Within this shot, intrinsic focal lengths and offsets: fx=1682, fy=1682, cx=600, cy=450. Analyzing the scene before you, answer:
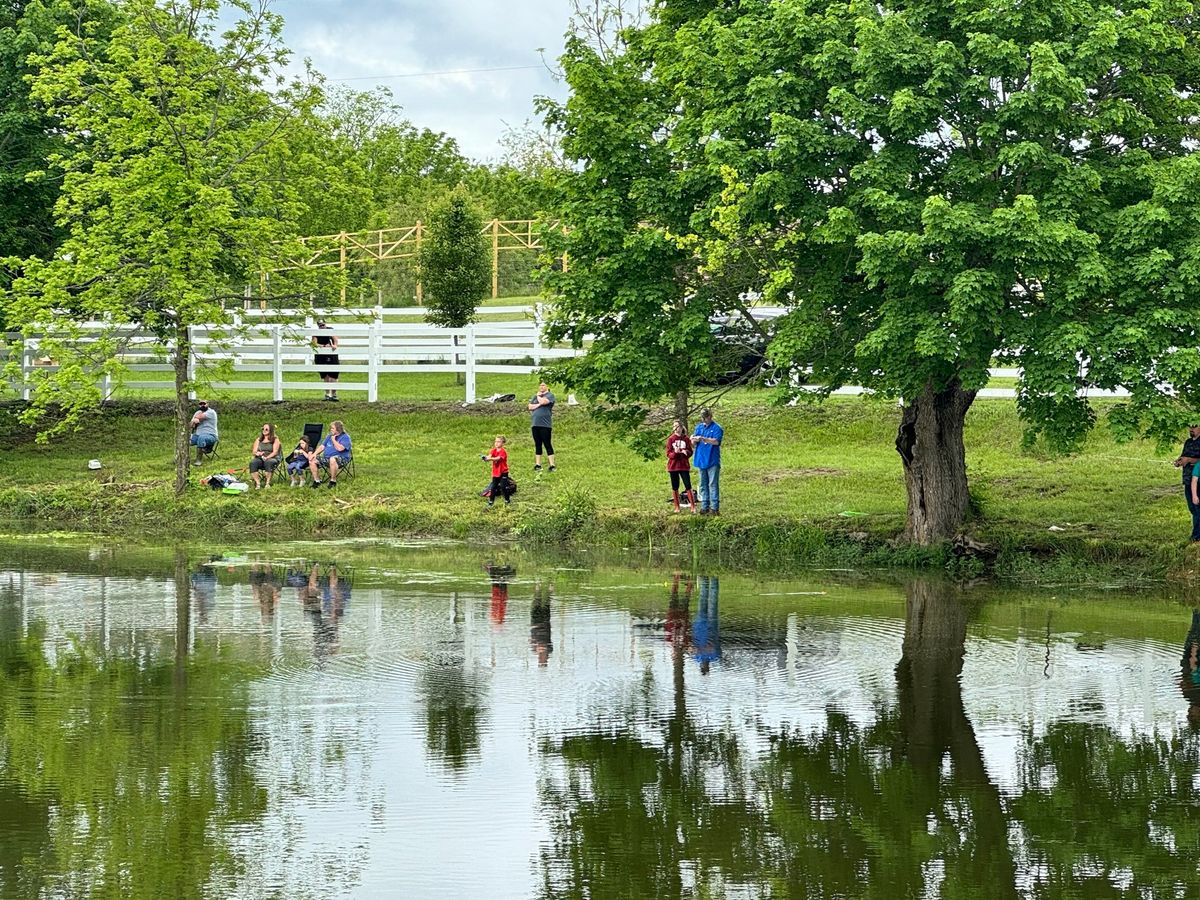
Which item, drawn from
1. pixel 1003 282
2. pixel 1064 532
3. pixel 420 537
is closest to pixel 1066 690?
pixel 1003 282

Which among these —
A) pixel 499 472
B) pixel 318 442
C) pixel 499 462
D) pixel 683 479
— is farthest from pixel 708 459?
pixel 318 442

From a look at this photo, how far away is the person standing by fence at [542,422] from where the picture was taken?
95.6 feet

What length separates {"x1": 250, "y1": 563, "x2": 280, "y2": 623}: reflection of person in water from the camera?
1852 centimetres

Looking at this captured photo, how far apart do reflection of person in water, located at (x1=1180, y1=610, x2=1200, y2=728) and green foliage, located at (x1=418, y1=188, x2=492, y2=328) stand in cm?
2725

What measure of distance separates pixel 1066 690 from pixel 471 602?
7.48 meters

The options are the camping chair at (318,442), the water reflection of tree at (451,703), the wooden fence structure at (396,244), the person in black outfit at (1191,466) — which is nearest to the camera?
the water reflection of tree at (451,703)

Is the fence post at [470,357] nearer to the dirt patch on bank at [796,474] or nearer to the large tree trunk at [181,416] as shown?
the large tree trunk at [181,416]

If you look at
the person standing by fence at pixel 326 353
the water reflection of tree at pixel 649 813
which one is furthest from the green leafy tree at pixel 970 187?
the person standing by fence at pixel 326 353

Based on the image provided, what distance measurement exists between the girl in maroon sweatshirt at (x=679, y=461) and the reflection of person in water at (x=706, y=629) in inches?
174

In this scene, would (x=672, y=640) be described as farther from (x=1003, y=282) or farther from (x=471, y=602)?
(x=1003, y=282)

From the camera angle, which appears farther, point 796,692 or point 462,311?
point 462,311

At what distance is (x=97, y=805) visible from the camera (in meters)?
10.4

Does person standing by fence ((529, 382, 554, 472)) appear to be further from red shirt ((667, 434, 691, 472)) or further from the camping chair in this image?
red shirt ((667, 434, 691, 472))

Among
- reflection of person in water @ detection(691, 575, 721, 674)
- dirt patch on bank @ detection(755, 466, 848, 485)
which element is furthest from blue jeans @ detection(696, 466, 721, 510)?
reflection of person in water @ detection(691, 575, 721, 674)
